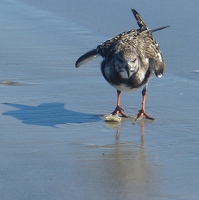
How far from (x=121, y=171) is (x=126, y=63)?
1561 millimetres

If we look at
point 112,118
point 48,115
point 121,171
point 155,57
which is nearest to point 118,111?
point 112,118

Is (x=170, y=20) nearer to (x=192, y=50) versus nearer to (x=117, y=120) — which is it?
(x=192, y=50)

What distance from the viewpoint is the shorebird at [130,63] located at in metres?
6.54

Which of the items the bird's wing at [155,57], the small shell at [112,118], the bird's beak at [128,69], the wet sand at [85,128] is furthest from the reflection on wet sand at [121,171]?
the bird's wing at [155,57]

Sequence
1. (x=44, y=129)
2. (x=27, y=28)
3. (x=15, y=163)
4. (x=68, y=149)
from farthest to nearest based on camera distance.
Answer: (x=27, y=28), (x=44, y=129), (x=68, y=149), (x=15, y=163)

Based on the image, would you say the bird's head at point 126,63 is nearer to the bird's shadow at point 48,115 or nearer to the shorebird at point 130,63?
the shorebird at point 130,63

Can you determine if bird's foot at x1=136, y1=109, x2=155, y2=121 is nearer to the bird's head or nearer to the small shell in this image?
the small shell

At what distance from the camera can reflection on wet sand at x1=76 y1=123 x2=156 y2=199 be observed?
4.72 meters

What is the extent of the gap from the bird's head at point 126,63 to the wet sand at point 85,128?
427 mm

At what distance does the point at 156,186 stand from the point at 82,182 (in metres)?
0.48

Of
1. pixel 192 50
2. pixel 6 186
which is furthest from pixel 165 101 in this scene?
pixel 6 186

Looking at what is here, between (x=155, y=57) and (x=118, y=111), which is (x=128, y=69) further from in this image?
(x=155, y=57)

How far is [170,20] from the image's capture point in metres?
10.6

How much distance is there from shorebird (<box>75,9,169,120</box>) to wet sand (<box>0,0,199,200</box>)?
262 millimetres
